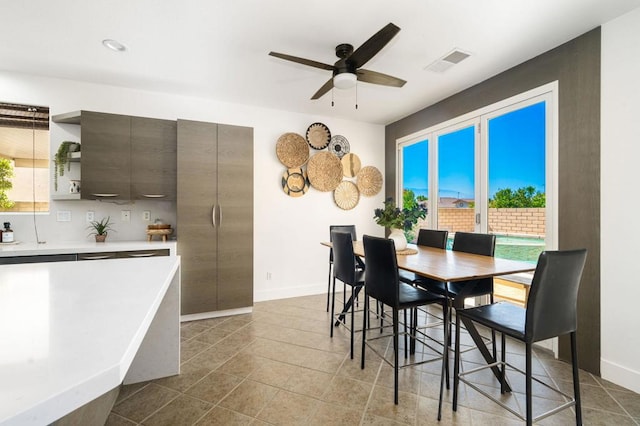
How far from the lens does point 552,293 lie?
1.57 metres

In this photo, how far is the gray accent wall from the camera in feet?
7.66

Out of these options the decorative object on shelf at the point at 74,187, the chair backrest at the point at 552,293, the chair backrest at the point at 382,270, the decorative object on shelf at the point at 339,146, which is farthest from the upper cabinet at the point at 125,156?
the chair backrest at the point at 552,293

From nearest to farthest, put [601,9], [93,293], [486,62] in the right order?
[93,293] → [601,9] → [486,62]

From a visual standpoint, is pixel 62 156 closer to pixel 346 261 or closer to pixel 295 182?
pixel 295 182

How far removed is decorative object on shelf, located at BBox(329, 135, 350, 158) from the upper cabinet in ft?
7.18

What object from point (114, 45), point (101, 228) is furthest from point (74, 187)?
point (114, 45)

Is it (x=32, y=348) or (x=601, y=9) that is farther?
(x=601, y=9)

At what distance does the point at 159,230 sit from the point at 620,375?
432cm

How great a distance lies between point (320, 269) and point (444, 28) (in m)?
3.33

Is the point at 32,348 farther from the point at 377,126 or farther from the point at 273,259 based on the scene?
the point at 377,126

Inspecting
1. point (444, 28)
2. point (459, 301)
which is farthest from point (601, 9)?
point (459, 301)

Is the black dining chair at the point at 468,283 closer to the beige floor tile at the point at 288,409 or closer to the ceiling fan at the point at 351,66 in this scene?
the beige floor tile at the point at 288,409

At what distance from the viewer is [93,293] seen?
3.44ft

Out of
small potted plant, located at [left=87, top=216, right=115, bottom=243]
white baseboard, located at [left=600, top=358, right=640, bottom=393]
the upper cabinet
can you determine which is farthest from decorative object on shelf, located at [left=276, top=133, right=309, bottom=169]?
white baseboard, located at [left=600, top=358, right=640, bottom=393]
